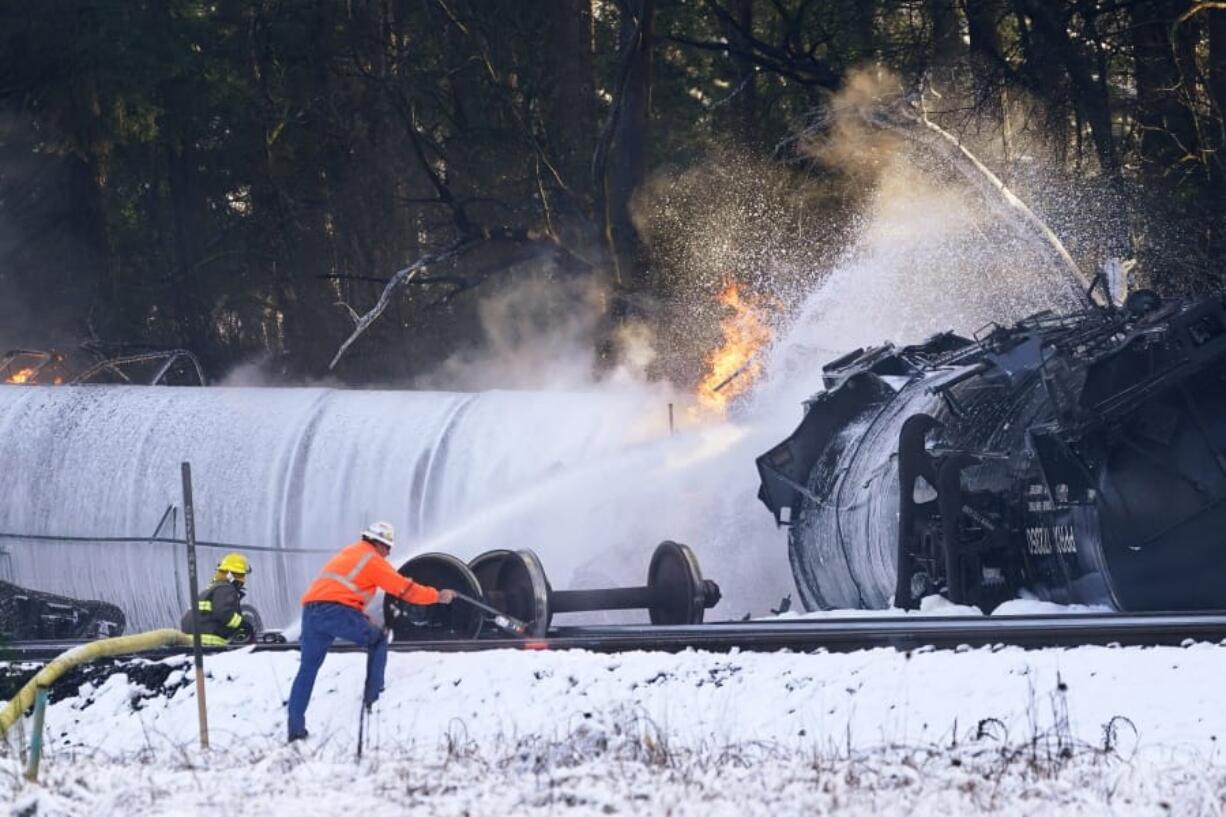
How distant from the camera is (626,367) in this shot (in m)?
33.2

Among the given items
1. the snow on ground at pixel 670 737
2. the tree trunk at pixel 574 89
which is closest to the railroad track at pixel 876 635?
the snow on ground at pixel 670 737

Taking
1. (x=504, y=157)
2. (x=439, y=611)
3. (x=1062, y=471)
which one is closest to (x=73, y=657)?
(x=439, y=611)

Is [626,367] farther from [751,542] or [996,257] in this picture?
[751,542]

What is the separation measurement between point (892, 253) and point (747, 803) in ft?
75.6

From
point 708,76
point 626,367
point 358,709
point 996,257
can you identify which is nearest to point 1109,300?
point 358,709

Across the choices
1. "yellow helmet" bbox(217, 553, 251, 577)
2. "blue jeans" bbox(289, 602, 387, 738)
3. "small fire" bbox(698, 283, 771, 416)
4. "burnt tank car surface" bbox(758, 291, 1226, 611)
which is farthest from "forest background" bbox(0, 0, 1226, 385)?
"blue jeans" bbox(289, 602, 387, 738)

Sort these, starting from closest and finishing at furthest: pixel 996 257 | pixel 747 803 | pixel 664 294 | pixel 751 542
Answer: pixel 747 803
pixel 751 542
pixel 996 257
pixel 664 294

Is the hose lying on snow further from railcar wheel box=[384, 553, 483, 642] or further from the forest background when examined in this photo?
the forest background

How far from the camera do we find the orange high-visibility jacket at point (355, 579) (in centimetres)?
1302

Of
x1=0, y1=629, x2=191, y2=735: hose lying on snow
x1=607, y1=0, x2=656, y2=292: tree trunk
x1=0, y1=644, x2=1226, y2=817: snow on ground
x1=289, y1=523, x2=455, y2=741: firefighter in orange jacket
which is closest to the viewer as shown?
x1=0, y1=644, x2=1226, y2=817: snow on ground

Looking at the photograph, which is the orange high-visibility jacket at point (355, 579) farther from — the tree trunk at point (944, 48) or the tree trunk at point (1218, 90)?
the tree trunk at point (944, 48)

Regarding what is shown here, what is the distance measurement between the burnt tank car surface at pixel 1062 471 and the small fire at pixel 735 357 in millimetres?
7178

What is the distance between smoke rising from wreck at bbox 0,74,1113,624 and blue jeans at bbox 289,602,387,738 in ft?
30.0

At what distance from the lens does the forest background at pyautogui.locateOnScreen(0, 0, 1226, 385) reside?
1123 inches
